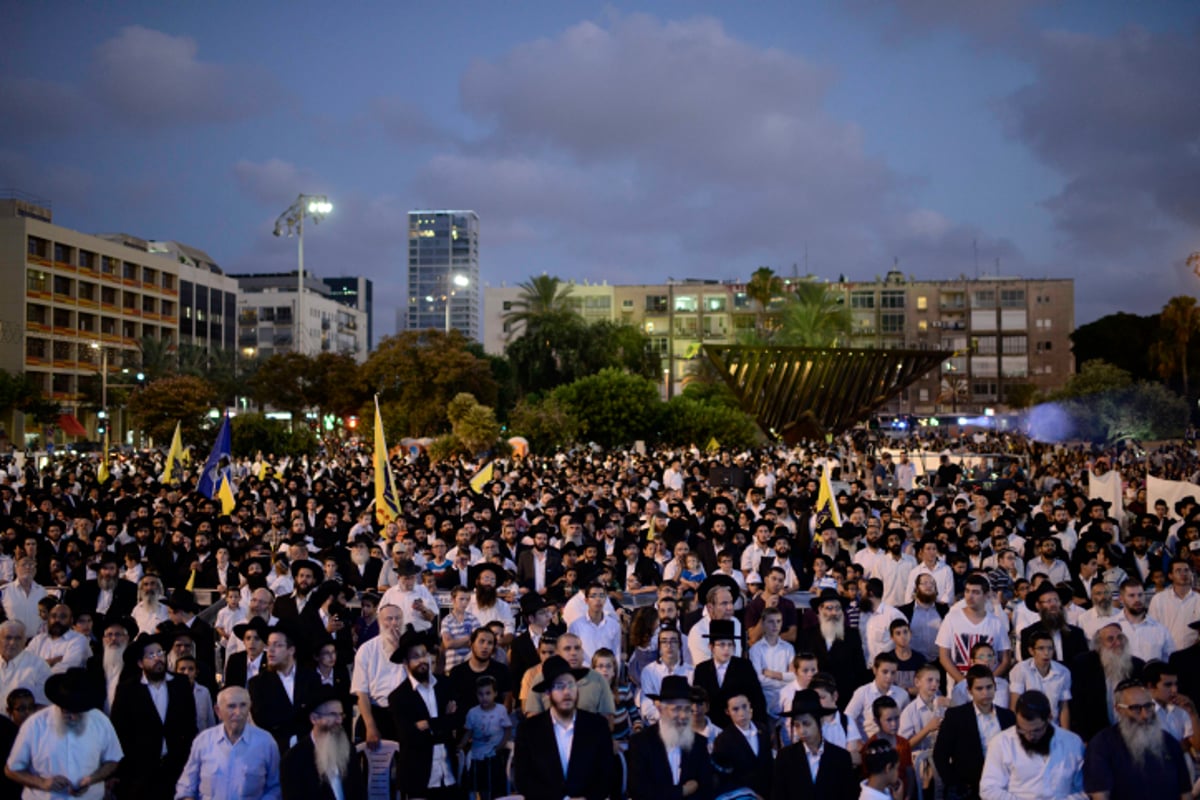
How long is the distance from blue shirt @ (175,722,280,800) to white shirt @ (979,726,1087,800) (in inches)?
158

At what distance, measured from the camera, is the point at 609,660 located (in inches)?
276

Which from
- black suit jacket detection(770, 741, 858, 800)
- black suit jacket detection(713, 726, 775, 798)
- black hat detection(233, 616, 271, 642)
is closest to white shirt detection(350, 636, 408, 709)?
black hat detection(233, 616, 271, 642)

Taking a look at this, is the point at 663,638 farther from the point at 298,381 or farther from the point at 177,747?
the point at 298,381

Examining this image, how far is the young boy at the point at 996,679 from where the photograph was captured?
7129 millimetres

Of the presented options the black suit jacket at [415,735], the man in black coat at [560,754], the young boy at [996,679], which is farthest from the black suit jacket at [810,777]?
the black suit jacket at [415,735]

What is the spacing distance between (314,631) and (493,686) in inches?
77.5

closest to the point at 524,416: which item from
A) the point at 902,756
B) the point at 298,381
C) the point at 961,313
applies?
the point at 298,381

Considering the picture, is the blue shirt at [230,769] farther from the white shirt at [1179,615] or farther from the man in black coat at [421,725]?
the white shirt at [1179,615]

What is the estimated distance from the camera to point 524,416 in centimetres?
4003

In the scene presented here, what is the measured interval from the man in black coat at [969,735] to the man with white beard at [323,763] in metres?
3.54

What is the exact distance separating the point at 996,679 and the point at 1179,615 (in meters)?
2.40

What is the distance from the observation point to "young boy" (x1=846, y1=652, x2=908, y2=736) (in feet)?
22.5

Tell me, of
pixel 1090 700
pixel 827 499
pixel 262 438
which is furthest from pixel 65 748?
pixel 262 438

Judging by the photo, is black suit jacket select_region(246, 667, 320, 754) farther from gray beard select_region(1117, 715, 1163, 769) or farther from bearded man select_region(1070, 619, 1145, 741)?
bearded man select_region(1070, 619, 1145, 741)
